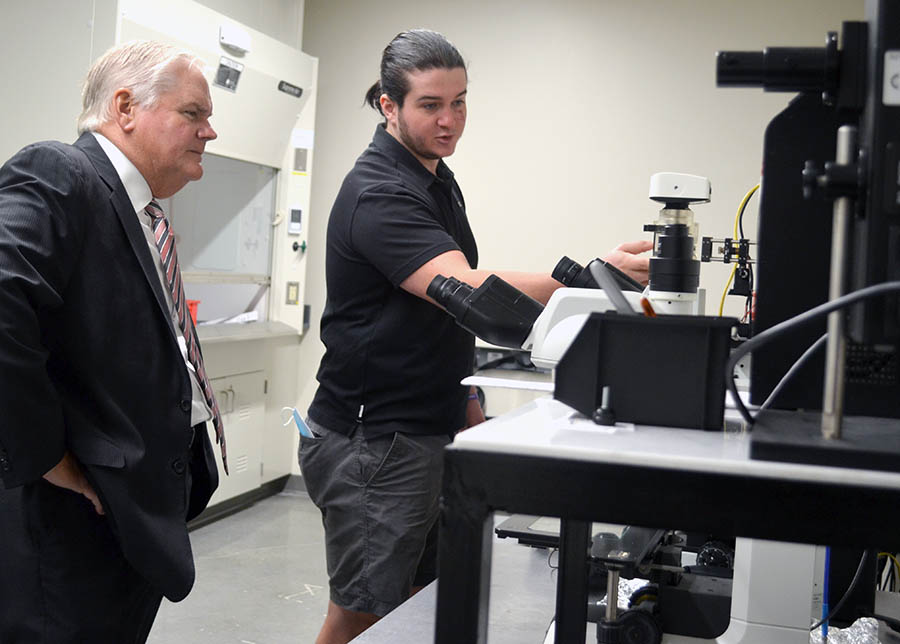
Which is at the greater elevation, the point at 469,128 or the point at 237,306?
the point at 469,128

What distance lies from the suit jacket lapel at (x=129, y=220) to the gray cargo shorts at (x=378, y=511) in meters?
0.45

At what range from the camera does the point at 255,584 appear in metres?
3.26

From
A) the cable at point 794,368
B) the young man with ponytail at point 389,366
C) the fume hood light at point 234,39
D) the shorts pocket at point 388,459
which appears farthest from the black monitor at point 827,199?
the fume hood light at point 234,39

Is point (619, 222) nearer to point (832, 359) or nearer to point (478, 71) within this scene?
point (478, 71)

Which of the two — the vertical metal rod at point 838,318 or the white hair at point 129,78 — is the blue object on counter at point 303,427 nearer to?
the white hair at point 129,78

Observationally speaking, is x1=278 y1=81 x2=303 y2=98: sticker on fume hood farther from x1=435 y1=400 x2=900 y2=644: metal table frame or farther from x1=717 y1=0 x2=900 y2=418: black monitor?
x1=435 y1=400 x2=900 y2=644: metal table frame

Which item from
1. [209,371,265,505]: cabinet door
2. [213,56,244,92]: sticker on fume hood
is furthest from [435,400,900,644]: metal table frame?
[209,371,265,505]: cabinet door

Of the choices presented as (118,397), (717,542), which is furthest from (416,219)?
(717,542)

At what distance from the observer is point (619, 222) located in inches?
166

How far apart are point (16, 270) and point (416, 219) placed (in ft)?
2.23

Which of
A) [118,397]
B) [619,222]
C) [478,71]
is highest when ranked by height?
[478,71]

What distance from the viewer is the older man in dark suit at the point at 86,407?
1.34m

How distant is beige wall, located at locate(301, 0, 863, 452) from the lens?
4086 mm

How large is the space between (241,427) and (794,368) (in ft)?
11.1
